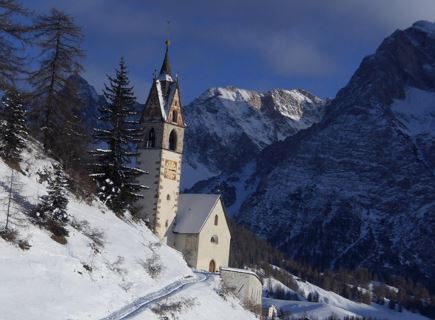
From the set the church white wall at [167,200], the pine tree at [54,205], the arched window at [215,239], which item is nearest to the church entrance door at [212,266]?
the arched window at [215,239]

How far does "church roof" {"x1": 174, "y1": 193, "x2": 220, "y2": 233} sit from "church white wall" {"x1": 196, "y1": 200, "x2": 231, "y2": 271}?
520mm

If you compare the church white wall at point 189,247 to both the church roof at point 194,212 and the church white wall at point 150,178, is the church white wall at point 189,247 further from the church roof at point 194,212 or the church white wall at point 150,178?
the church white wall at point 150,178

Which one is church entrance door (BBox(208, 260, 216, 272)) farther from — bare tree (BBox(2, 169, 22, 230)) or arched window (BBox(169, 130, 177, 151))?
bare tree (BBox(2, 169, 22, 230))

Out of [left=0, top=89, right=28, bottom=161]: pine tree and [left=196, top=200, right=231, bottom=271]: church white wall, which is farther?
[left=196, top=200, right=231, bottom=271]: church white wall

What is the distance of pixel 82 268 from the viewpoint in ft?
109

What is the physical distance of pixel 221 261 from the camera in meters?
71.6

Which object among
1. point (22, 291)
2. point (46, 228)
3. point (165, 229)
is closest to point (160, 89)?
point (165, 229)

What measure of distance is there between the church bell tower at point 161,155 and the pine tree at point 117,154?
447 inches

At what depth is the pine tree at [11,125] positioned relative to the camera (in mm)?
39562

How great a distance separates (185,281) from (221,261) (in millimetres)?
26266

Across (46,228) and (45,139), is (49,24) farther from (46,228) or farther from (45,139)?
(46,228)

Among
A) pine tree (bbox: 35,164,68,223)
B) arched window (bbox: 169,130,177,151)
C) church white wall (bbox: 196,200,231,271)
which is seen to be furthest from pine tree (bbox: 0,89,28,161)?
arched window (bbox: 169,130,177,151)

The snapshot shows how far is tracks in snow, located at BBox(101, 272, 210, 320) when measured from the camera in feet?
102

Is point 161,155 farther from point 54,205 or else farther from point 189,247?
point 54,205
